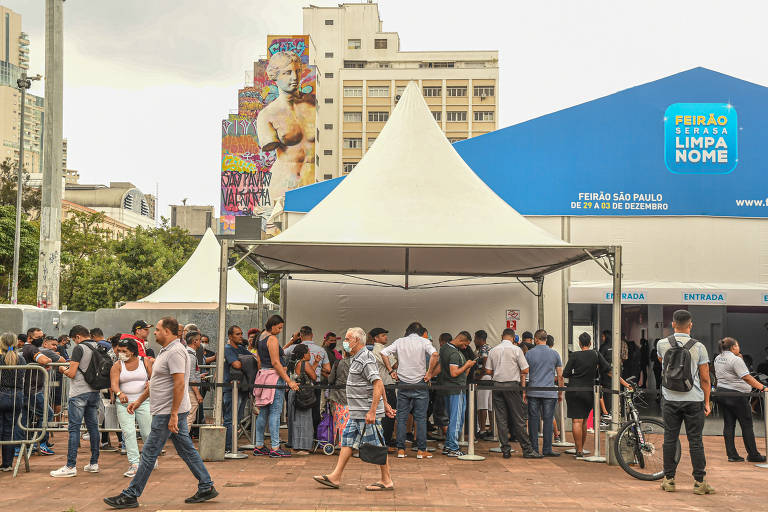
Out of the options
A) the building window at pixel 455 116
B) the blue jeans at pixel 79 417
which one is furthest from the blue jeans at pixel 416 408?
the building window at pixel 455 116

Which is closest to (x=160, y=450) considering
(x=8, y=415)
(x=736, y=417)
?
(x=8, y=415)

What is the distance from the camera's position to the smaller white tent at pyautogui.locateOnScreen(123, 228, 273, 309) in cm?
2561

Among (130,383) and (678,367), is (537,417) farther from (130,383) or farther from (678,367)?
(130,383)

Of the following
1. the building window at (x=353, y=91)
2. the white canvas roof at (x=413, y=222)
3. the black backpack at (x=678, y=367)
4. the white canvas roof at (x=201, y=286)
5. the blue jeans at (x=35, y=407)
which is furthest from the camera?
the building window at (x=353, y=91)

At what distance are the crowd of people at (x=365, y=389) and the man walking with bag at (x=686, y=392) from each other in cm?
1

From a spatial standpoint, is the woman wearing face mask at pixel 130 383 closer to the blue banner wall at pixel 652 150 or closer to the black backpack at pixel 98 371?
the black backpack at pixel 98 371

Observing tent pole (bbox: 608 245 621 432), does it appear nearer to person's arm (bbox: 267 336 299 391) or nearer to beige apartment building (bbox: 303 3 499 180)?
person's arm (bbox: 267 336 299 391)

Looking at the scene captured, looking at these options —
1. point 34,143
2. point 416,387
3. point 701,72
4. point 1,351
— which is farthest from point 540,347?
point 34,143

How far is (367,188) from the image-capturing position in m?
13.6

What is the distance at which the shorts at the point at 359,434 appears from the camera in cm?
913

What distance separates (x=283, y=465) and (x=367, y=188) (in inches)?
174

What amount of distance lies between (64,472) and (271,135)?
92.8m

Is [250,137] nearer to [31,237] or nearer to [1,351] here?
[31,237]

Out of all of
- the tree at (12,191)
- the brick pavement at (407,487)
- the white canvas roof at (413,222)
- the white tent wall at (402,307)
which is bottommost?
the brick pavement at (407,487)
